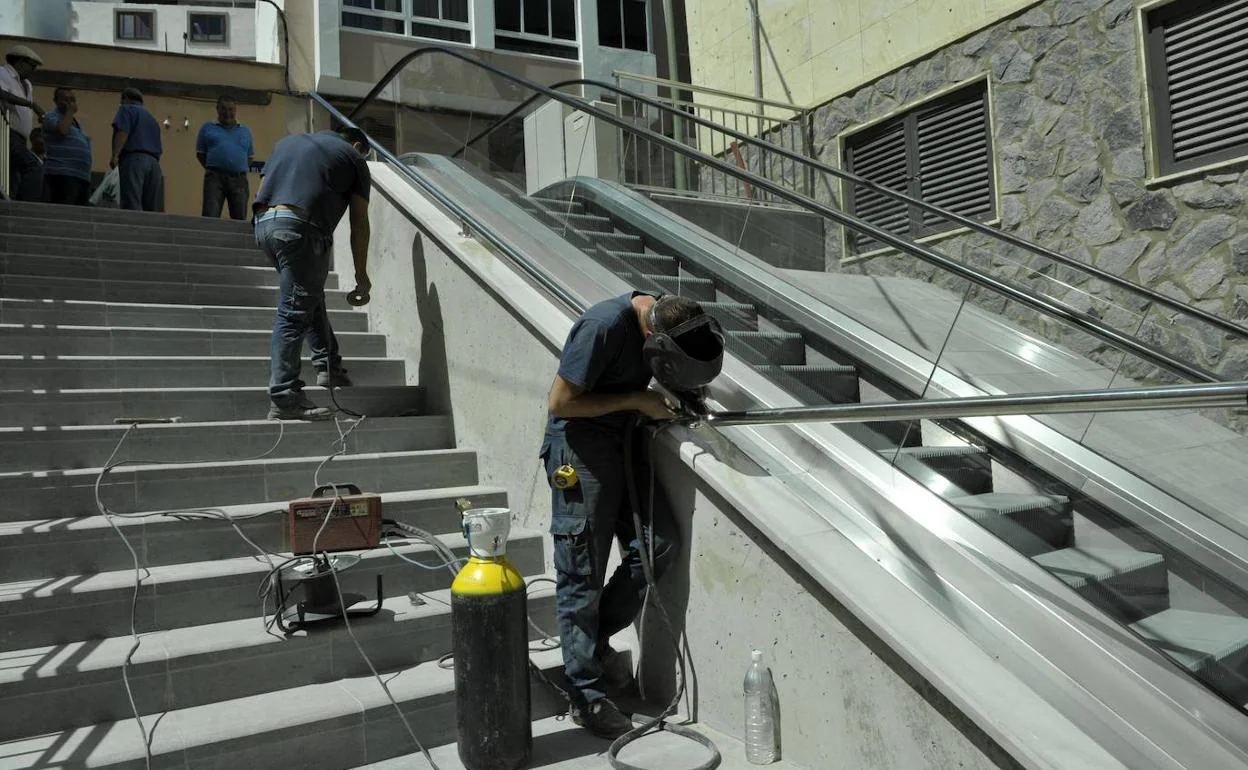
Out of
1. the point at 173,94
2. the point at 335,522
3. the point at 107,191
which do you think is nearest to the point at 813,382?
the point at 335,522

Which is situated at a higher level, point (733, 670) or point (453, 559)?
point (453, 559)

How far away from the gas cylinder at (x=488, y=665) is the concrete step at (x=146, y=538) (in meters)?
1.10

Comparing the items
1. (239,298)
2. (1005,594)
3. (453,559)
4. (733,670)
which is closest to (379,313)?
(239,298)

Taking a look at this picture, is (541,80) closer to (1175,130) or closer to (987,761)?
(1175,130)

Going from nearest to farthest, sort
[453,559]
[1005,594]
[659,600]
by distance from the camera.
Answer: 1. [1005,594]
2. [659,600]
3. [453,559]

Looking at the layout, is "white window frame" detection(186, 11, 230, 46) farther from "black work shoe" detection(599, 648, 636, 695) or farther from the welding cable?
"black work shoe" detection(599, 648, 636, 695)

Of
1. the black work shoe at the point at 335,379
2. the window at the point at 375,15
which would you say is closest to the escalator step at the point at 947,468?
the black work shoe at the point at 335,379

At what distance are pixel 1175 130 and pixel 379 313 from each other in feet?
18.0

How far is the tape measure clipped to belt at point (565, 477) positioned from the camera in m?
3.09

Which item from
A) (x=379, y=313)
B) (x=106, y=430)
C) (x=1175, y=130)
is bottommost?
(x=106, y=430)

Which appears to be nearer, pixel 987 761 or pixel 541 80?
pixel 987 761

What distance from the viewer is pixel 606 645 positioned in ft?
10.4

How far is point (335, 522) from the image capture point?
10.6ft

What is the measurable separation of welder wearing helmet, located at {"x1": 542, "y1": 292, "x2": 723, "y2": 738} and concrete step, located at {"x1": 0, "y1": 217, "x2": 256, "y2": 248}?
451cm
